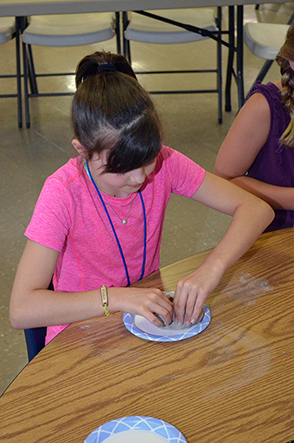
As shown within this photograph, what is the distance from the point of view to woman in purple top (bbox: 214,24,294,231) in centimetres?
147

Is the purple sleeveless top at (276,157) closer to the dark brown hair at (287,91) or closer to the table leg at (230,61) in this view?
the dark brown hair at (287,91)

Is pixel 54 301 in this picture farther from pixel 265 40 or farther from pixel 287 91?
pixel 265 40

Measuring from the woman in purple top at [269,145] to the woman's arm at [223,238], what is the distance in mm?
226

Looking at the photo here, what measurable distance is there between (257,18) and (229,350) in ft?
17.4

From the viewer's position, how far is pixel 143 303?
3.23 feet

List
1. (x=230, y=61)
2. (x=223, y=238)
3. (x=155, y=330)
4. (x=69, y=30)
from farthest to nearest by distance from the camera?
(x=230, y=61) < (x=69, y=30) < (x=223, y=238) < (x=155, y=330)

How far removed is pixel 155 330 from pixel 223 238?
315 millimetres

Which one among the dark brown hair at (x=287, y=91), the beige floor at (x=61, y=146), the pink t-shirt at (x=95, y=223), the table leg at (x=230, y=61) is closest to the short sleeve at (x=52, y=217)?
the pink t-shirt at (x=95, y=223)

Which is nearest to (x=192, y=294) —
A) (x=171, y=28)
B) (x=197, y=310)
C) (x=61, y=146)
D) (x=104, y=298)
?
(x=197, y=310)

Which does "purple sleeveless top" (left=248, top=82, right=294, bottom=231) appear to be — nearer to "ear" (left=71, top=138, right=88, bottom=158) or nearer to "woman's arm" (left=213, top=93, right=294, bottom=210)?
"woman's arm" (left=213, top=93, right=294, bottom=210)

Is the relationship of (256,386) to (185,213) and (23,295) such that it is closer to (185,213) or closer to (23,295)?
(23,295)

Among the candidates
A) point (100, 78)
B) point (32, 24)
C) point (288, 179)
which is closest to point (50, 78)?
point (32, 24)

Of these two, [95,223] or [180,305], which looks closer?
[180,305]

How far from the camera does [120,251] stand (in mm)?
1252
